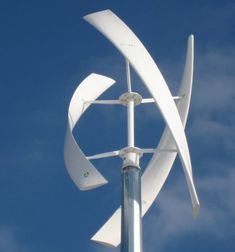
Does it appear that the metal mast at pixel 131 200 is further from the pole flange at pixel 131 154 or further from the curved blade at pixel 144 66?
the curved blade at pixel 144 66

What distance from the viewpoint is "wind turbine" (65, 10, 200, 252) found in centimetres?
2678

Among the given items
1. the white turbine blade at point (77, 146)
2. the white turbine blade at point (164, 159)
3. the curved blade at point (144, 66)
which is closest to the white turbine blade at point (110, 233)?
the white turbine blade at point (164, 159)

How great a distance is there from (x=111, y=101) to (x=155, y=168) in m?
3.61

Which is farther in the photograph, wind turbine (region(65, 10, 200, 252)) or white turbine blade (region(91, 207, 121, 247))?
white turbine blade (region(91, 207, 121, 247))

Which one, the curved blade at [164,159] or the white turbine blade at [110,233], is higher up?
the curved blade at [164,159]

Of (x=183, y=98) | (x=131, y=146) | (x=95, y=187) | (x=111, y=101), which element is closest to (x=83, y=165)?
(x=95, y=187)

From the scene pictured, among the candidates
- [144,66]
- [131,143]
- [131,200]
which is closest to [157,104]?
[144,66]

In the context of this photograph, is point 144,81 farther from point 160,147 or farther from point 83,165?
point 160,147

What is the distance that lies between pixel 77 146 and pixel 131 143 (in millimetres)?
2707

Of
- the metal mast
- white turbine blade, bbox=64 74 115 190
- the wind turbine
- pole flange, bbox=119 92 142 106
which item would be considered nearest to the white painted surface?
the wind turbine

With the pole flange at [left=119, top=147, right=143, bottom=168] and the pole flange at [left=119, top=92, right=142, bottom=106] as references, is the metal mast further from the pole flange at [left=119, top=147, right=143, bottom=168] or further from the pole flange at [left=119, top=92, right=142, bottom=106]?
the pole flange at [left=119, top=92, right=142, bottom=106]

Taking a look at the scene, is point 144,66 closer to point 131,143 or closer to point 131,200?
point 131,143

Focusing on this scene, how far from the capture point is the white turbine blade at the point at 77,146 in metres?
26.7

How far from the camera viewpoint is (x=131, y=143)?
1171 inches
